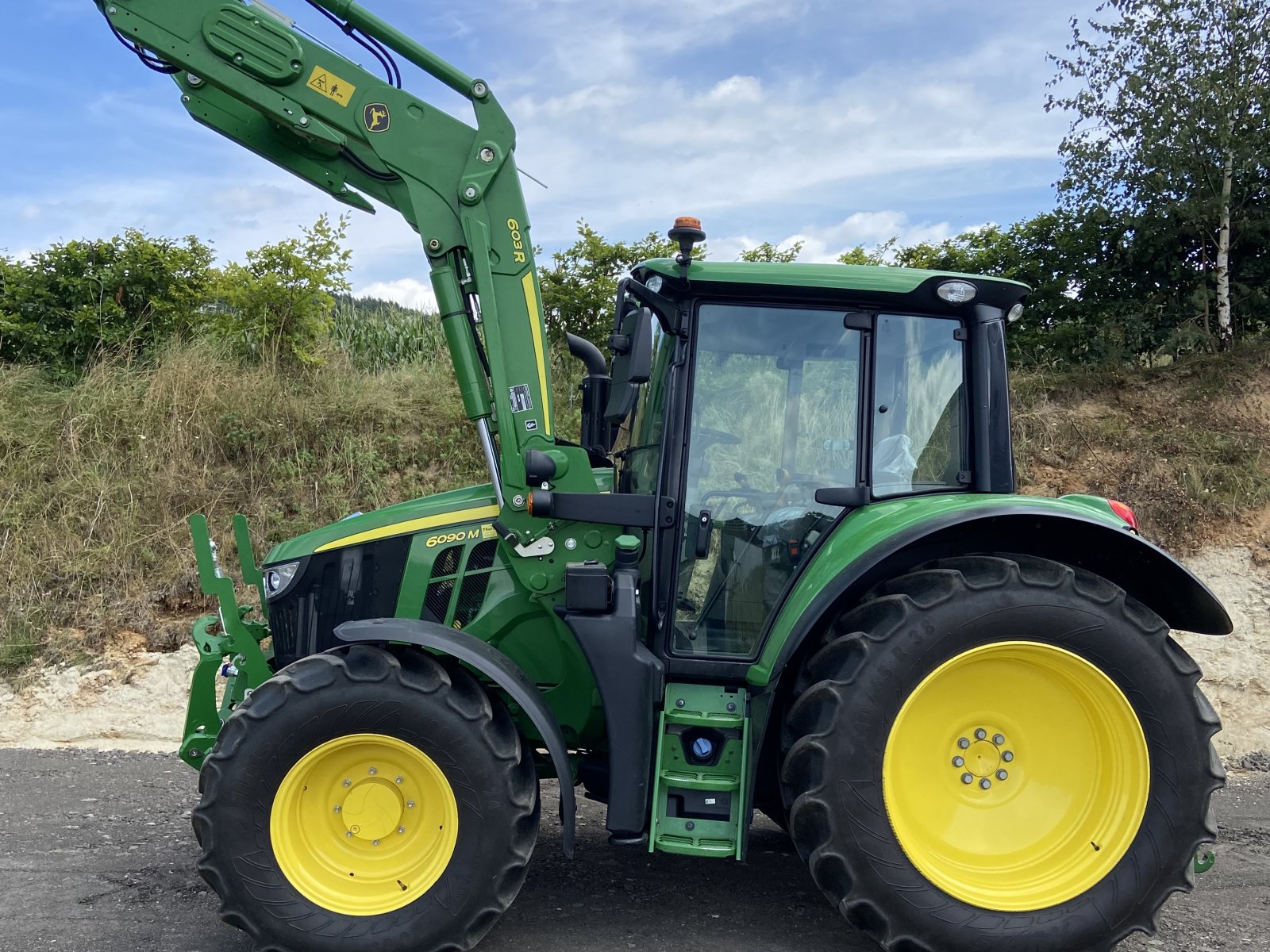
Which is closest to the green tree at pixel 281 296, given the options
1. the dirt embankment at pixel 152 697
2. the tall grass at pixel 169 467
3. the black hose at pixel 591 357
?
the tall grass at pixel 169 467

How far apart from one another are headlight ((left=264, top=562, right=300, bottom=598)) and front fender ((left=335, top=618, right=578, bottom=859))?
661 millimetres

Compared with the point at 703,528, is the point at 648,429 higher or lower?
higher

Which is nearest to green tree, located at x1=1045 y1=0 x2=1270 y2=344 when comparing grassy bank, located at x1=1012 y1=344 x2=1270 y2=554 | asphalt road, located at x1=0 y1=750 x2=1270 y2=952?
grassy bank, located at x1=1012 y1=344 x2=1270 y2=554

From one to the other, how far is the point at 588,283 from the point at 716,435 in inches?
301

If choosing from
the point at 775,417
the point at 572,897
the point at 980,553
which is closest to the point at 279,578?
the point at 572,897

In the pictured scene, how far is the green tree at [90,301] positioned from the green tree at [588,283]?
396 cm

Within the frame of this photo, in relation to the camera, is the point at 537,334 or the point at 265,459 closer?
the point at 537,334

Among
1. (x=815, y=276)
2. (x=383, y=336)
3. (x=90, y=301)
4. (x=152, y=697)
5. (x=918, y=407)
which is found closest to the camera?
(x=815, y=276)

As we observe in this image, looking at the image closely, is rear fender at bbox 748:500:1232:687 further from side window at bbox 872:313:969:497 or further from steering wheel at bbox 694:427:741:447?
steering wheel at bbox 694:427:741:447

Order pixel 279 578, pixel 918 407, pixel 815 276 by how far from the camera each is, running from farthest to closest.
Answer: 1. pixel 279 578
2. pixel 918 407
3. pixel 815 276

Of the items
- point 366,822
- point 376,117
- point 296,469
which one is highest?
point 376,117

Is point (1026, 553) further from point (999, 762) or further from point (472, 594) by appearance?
point (472, 594)

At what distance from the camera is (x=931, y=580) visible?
3.20m

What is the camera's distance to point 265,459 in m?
9.28
